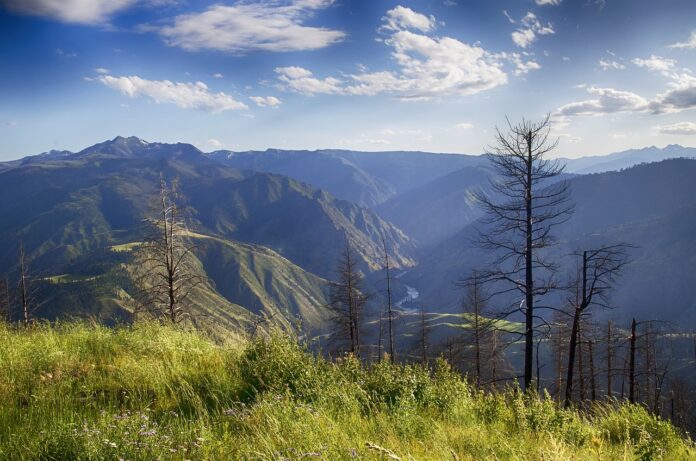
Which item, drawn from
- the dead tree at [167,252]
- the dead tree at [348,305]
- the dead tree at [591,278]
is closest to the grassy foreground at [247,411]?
the dead tree at [591,278]

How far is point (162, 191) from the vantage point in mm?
25922

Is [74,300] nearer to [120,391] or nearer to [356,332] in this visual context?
[356,332]

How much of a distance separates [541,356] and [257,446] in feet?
498

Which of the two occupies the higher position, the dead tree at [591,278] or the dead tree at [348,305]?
the dead tree at [591,278]

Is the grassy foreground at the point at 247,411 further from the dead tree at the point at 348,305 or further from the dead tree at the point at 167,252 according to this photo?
the dead tree at the point at 348,305

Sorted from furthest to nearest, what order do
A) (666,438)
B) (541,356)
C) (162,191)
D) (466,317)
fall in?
(541,356) → (466,317) → (162,191) → (666,438)

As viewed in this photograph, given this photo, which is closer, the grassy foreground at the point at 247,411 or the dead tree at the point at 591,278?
the grassy foreground at the point at 247,411

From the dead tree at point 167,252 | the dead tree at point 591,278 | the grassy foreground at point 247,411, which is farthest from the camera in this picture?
the dead tree at point 167,252

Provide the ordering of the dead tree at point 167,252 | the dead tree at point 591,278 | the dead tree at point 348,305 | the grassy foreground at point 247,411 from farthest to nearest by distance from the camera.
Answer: the dead tree at point 348,305
the dead tree at point 167,252
the dead tree at point 591,278
the grassy foreground at point 247,411

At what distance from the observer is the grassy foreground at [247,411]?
3619 millimetres

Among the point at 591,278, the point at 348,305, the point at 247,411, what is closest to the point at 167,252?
the point at 348,305

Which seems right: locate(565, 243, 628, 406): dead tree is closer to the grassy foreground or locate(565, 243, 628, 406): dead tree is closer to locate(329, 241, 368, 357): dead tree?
the grassy foreground

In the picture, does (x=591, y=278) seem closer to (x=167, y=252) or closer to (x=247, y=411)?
(x=247, y=411)

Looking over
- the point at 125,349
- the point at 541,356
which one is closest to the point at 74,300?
the point at 541,356
